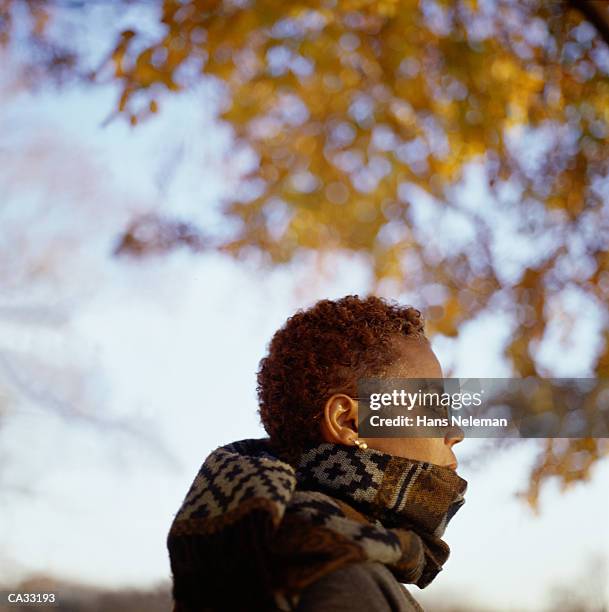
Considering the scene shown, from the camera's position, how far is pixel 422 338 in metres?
1.28

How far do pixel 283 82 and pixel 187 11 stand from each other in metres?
0.41

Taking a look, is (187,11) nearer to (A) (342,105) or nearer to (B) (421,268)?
(A) (342,105)

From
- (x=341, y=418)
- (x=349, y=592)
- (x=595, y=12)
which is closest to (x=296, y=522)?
(x=349, y=592)

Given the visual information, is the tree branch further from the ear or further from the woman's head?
→ the ear

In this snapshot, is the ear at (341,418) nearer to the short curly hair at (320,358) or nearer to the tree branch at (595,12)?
the short curly hair at (320,358)

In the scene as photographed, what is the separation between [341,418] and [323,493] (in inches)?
4.6

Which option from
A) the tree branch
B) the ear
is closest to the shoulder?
the ear

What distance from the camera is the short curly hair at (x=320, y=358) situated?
3.95 feet

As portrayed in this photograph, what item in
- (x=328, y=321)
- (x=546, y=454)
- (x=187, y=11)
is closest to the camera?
(x=328, y=321)

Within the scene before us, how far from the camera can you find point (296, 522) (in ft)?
3.24

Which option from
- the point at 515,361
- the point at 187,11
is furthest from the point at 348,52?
the point at 515,361

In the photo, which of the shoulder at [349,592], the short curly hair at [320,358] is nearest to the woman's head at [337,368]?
the short curly hair at [320,358]

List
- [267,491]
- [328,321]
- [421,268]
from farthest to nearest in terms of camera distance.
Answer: [421,268] < [328,321] < [267,491]

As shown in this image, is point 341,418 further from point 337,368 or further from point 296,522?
point 296,522
